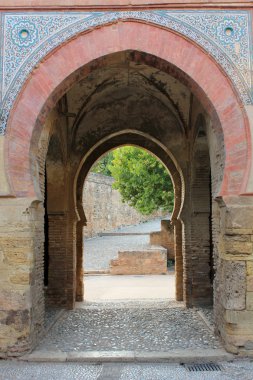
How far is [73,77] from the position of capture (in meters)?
6.11

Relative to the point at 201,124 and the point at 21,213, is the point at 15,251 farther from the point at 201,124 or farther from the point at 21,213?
the point at 201,124

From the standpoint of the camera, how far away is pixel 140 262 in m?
16.9

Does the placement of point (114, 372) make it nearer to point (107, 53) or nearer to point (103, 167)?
point (107, 53)

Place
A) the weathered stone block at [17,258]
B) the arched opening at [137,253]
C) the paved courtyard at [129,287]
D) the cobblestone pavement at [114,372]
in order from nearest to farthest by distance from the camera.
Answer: the cobblestone pavement at [114,372], the weathered stone block at [17,258], the paved courtyard at [129,287], the arched opening at [137,253]

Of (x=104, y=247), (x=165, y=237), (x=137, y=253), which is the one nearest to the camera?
(x=137, y=253)

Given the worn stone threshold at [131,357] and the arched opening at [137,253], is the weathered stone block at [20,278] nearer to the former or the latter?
the worn stone threshold at [131,357]

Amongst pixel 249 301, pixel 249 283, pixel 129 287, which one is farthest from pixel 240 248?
pixel 129 287

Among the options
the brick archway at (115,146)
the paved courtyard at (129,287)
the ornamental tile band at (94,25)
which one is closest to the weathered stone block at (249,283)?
the ornamental tile band at (94,25)

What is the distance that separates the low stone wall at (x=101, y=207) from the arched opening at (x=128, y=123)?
13094 mm

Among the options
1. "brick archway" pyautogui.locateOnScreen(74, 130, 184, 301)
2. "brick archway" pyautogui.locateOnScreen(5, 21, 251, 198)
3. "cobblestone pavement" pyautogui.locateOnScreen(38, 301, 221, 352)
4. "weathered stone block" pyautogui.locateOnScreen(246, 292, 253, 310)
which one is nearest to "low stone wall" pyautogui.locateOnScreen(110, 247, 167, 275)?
"brick archway" pyautogui.locateOnScreen(74, 130, 184, 301)

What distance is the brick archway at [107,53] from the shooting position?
571 centimetres

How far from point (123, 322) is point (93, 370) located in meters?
2.78

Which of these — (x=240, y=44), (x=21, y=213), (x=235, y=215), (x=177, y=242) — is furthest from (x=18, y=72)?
(x=177, y=242)

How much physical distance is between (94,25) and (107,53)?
0.43 metres
